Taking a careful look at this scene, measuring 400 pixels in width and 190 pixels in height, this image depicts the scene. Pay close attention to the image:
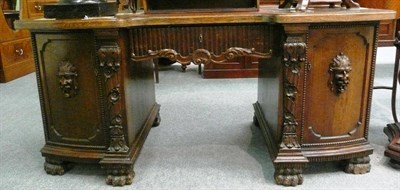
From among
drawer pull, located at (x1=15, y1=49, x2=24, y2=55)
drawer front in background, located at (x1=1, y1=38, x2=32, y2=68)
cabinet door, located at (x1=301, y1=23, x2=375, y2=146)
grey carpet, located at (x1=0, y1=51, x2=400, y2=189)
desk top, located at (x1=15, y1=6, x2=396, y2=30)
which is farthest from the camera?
drawer pull, located at (x1=15, y1=49, x2=24, y2=55)

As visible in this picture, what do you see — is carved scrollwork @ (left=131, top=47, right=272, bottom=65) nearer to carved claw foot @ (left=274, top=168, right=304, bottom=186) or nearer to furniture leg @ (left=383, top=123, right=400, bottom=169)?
carved claw foot @ (left=274, top=168, right=304, bottom=186)

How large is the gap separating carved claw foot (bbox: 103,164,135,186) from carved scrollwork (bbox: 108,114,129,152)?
7cm

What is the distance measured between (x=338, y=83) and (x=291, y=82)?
209 millimetres

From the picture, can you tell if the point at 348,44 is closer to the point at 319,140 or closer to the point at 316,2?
the point at 316,2

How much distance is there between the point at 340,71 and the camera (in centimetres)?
150

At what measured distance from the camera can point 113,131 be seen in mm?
1569

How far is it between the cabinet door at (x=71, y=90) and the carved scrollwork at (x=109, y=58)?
0.17 ft

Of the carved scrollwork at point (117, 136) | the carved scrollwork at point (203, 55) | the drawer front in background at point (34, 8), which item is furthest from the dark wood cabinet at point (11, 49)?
the carved scrollwork at point (203, 55)

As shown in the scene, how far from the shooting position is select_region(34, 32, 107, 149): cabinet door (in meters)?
1.52

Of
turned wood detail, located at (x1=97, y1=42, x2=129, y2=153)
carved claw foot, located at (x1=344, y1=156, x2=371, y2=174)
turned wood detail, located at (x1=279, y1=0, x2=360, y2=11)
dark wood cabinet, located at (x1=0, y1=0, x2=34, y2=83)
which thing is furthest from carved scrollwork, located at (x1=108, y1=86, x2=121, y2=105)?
dark wood cabinet, located at (x1=0, y1=0, x2=34, y2=83)

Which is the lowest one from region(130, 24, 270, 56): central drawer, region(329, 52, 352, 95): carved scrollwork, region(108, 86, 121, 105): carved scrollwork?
region(108, 86, 121, 105): carved scrollwork

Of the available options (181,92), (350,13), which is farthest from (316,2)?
(181,92)

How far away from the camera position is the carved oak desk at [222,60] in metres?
1.45

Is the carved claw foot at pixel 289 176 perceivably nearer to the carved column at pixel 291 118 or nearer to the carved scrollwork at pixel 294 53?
the carved column at pixel 291 118
